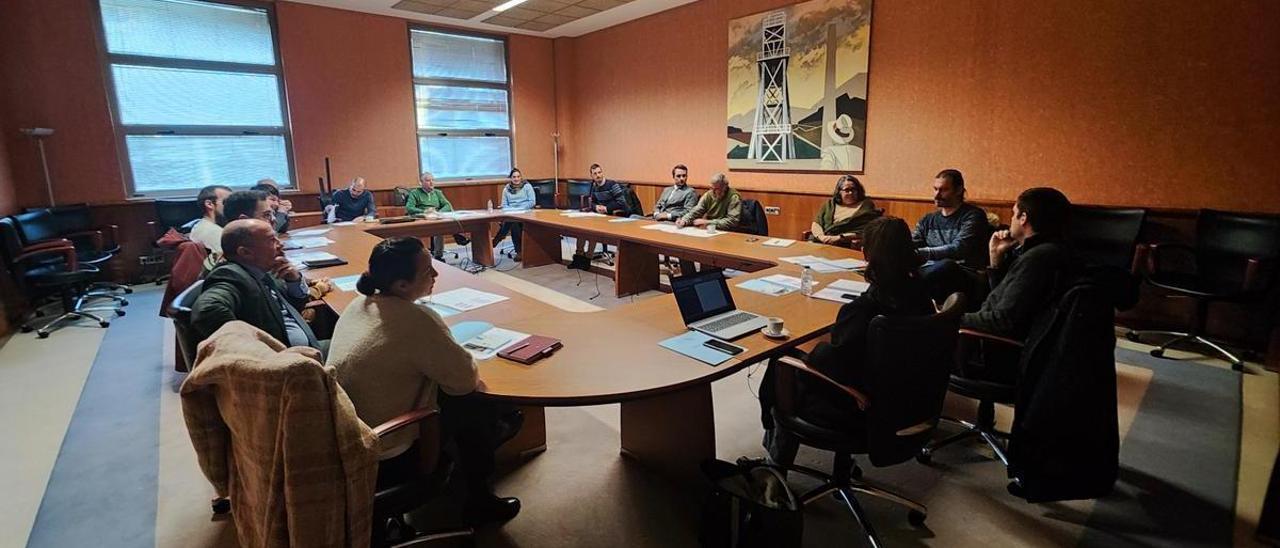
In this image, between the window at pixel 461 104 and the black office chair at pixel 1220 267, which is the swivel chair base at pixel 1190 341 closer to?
the black office chair at pixel 1220 267

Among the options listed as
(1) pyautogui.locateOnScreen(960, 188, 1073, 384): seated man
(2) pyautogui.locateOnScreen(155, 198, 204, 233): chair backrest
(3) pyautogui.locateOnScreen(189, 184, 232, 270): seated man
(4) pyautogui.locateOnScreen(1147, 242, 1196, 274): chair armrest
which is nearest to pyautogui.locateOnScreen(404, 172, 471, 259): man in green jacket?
(2) pyautogui.locateOnScreen(155, 198, 204, 233): chair backrest

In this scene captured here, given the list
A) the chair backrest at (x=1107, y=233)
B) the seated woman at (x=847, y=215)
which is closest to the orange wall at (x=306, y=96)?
the seated woman at (x=847, y=215)

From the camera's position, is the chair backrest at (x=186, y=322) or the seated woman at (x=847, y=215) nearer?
the chair backrest at (x=186, y=322)

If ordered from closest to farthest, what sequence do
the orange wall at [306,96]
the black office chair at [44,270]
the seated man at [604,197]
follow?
the black office chair at [44,270], the orange wall at [306,96], the seated man at [604,197]

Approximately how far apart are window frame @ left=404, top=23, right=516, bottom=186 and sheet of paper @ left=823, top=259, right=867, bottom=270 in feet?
19.6

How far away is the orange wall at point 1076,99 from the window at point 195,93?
5078 mm

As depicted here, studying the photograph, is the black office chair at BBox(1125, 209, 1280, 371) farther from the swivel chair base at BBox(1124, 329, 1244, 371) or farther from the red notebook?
the red notebook

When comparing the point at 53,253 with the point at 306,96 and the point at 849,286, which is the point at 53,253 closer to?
the point at 306,96

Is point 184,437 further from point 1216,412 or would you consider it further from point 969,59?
point 969,59

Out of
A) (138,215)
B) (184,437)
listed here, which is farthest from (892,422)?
(138,215)

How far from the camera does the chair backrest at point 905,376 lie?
1742 millimetres

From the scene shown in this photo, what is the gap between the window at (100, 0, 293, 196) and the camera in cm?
594

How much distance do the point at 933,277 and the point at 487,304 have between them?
198 cm

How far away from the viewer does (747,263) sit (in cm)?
388
